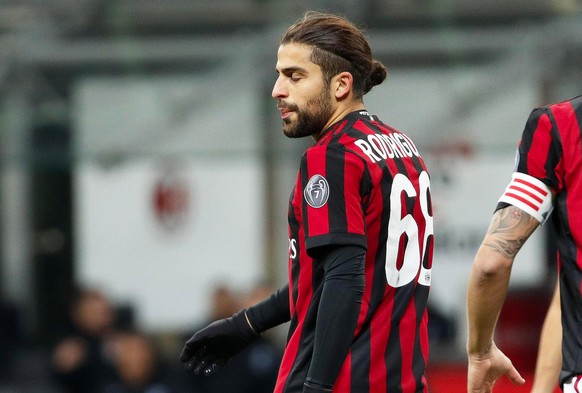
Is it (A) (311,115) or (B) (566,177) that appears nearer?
(B) (566,177)

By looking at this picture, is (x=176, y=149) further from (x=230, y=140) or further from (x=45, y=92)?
(x=45, y=92)

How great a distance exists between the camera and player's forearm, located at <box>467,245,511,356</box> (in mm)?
3531

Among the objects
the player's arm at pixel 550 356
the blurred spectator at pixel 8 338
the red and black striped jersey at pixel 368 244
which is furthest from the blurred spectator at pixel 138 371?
the red and black striped jersey at pixel 368 244

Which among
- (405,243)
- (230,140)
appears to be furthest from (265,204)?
(405,243)

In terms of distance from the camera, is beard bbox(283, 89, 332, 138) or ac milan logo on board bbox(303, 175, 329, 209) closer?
ac milan logo on board bbox(303, 175, 329, 209)

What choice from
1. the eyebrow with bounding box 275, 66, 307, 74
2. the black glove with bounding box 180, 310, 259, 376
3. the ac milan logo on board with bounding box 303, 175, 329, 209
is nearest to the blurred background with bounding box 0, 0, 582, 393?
the black glove with bounding box 180, 310, 259, 376

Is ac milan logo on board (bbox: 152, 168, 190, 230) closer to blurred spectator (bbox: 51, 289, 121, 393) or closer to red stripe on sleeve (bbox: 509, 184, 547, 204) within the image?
blurred spectator (bbox: 51, 289, 121, 393)

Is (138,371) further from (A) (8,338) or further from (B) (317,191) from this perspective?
(B) (317,191)

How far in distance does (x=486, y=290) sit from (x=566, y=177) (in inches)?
14.7

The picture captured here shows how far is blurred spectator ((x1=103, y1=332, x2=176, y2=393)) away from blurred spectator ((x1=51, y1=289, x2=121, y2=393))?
0.30 m

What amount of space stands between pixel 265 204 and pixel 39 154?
5.99 feet

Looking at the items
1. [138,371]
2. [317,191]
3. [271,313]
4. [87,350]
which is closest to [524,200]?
[317,191]

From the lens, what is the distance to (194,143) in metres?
10.6

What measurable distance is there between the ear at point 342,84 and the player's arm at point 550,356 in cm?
90
